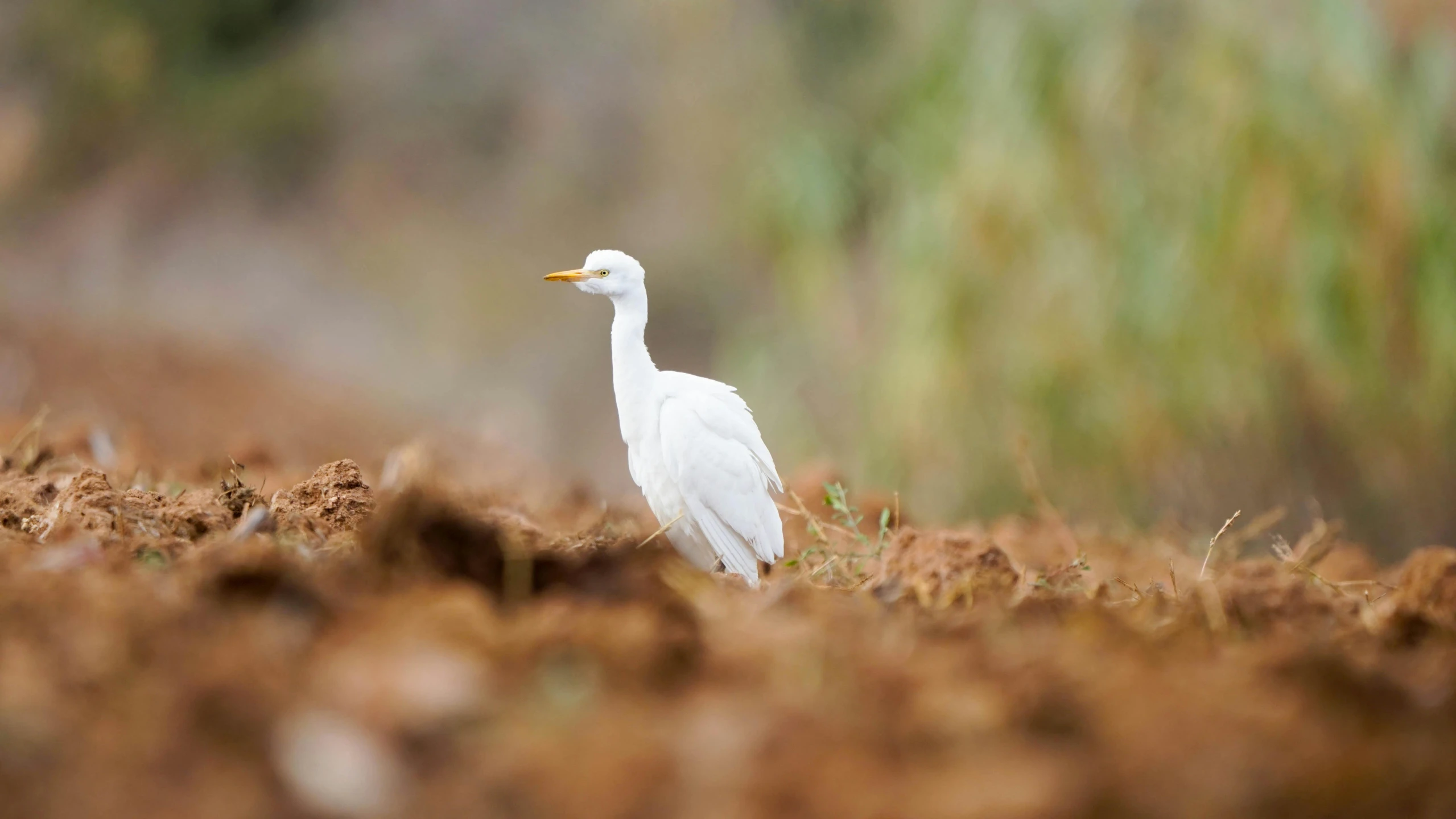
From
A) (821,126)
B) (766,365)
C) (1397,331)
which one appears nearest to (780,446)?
(766,365)

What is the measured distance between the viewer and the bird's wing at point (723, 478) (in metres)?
2.01

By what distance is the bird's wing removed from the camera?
79.0 inches

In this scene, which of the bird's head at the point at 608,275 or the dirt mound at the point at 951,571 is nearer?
the dirt mound at the point at 951,571

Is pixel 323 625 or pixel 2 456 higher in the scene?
pixel 323 625

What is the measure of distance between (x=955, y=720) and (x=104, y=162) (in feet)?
31.2

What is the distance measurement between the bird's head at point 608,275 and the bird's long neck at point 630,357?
0.06 ft

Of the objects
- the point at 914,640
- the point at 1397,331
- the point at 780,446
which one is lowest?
the point at 780,446

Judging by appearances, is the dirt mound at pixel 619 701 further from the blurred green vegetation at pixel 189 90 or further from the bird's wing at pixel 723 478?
the blurred green vegetation at pixel 189 90

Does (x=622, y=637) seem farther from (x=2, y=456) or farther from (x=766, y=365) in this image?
(x=766, y=365)

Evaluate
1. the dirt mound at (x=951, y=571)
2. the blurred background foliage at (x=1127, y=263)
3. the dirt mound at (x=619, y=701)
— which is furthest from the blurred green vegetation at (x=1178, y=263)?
the dirt mound at (x=619, y=701)

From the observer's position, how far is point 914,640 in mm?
972

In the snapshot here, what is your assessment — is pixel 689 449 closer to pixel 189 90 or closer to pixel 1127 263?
pixel 1127 263

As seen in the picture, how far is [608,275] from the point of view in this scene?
2127 mm

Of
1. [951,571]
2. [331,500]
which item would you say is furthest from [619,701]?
[331,500]
